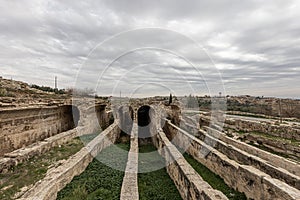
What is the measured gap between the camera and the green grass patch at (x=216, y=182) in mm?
6987

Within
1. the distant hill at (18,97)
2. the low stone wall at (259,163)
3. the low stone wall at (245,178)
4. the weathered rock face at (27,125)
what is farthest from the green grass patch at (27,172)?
the low stone wall at (259,163)

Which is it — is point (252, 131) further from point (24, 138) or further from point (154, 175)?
point (24, 138)

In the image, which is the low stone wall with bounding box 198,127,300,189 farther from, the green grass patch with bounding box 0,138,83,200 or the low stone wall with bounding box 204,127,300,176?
the green grass patch with bounding box 0,138,83,200

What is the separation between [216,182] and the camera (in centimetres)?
822

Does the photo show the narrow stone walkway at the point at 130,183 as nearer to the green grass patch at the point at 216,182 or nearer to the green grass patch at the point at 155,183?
the green grass patch at the point at 155,183

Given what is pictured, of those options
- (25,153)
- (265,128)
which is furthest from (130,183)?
(265,128)

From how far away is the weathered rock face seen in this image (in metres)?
9.90

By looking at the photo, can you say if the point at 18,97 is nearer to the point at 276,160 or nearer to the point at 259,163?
the point at 259,163

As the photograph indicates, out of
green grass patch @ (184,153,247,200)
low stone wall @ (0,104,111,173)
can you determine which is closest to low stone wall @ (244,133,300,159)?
green grass patch @ (184,153,247,200)

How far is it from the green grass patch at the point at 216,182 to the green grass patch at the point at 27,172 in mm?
5732

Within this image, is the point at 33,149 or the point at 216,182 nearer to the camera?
the point at 216,182

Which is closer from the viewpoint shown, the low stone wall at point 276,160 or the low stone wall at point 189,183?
the low stone wall at point 189,183

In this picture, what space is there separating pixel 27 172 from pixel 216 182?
6.57 meters

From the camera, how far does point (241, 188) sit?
7055 millimetres
